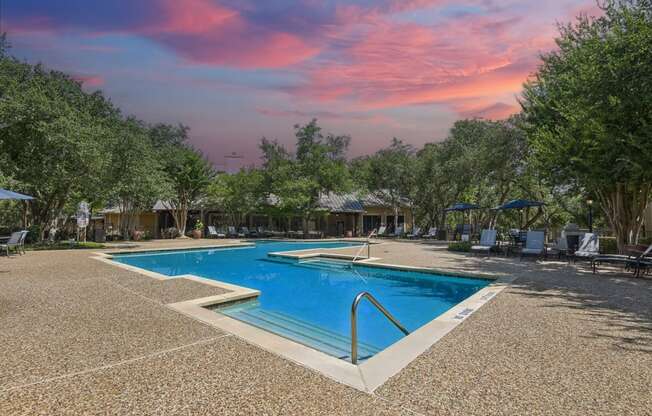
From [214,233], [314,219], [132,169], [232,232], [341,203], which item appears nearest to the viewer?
[132,169]

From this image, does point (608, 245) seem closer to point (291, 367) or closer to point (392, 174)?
point (291, 367)

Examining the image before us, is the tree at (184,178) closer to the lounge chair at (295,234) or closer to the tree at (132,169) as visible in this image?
the tree at (132,169)

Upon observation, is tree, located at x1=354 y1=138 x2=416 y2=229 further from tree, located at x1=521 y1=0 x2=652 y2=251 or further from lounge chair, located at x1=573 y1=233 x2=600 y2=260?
lounge chair, located at x1=573 y1=233 x2=600 y2=260

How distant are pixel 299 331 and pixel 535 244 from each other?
991 centimetres

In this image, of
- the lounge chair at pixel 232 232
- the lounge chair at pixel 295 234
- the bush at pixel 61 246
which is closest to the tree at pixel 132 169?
the bush at pixel 61 246

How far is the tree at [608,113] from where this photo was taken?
938 centimetres

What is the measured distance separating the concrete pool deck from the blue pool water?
61.9 inches

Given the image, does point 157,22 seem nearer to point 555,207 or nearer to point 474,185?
point 474,185

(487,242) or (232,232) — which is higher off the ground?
(487,242)

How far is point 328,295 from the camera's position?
343 inches

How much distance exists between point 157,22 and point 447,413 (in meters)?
11.9

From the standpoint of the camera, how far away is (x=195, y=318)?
484cm

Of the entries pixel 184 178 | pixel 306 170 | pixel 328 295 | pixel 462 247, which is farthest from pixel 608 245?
pixel 184 178

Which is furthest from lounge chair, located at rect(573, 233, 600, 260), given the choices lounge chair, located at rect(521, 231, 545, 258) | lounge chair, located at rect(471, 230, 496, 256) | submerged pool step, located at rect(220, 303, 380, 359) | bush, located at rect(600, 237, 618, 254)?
submerged pool step, located at rect(220, 303, 380, 359)
